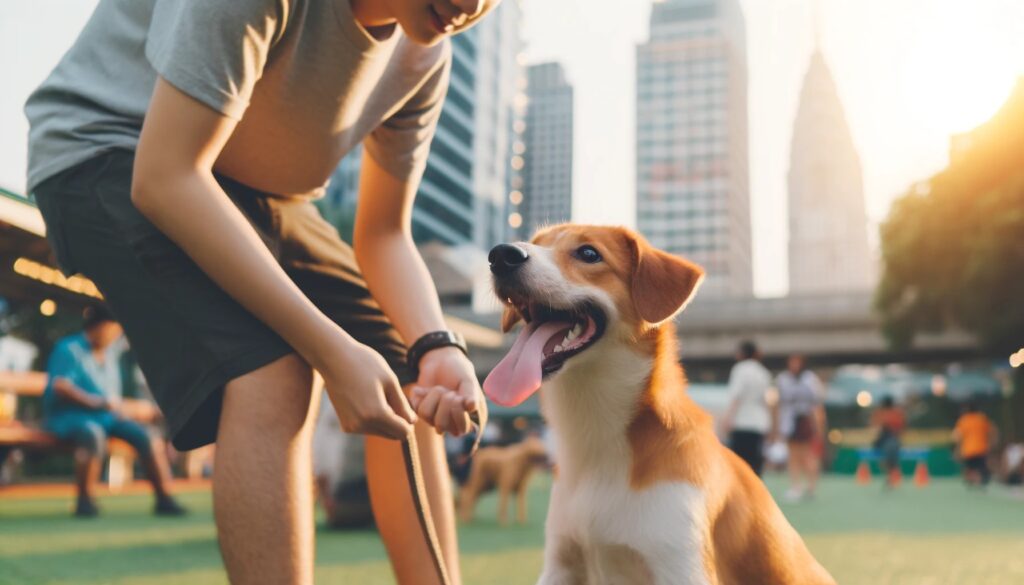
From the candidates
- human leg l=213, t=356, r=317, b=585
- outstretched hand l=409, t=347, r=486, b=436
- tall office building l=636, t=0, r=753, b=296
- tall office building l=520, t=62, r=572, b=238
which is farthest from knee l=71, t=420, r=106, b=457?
tall office building l=520, t=62, r=572, b=238

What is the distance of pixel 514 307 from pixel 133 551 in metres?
4.27

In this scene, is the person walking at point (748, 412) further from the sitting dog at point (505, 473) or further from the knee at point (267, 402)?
the knee at point (267, 402)

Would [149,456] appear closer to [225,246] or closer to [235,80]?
[225,246]

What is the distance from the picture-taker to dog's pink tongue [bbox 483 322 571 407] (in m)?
2.23

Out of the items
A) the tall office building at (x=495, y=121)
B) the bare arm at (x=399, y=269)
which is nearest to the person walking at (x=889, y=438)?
the bare arm at (x=399, y=269)

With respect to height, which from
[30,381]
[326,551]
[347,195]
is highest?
[347,195]

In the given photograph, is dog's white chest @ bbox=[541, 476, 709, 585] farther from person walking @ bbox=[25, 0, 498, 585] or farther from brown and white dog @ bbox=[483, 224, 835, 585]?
person walking @ bbox=[25, 0, 498, 585]

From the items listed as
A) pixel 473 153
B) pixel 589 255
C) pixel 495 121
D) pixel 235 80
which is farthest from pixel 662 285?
pixel 495 121

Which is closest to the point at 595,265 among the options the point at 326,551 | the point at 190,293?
the point at 190,293

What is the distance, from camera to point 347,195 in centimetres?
8344

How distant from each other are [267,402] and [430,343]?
0.58 metres

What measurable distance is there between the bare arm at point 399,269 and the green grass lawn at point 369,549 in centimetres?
278

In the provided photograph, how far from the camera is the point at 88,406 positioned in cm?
805

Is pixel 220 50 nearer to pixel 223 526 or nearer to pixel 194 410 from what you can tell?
pixel 194 410
